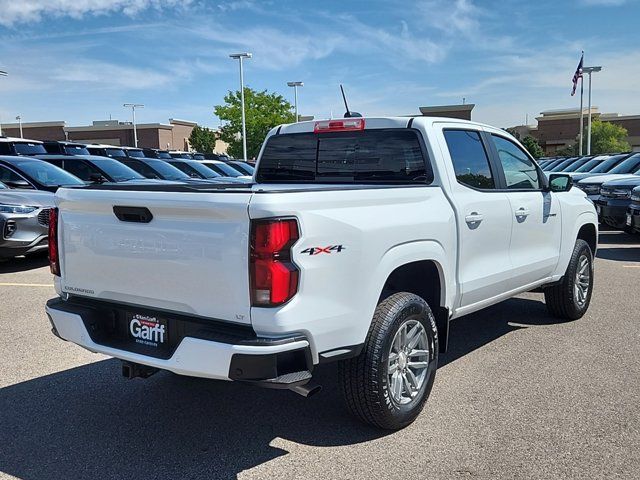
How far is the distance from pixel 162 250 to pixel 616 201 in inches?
448

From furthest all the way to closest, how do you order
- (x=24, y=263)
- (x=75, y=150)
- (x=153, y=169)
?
(x=75, y=150) → (x=153, y=169) → (x=24, y=263)

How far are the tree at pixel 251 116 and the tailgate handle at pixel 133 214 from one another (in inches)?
1856

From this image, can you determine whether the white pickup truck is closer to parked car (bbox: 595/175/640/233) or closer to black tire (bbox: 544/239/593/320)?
black tire (bbox: 544/239/593/320)

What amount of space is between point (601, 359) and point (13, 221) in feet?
26.1

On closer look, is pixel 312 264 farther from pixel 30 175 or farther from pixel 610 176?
pixel 610 176

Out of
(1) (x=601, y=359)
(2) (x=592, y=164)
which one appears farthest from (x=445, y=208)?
(2) (x=592, y=164)

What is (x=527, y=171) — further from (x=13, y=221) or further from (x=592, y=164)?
(x=592, y=164)

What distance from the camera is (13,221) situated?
8.86 meters

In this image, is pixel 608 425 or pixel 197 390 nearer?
pixel 608 425

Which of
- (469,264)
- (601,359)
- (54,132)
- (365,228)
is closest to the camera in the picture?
(365,228)

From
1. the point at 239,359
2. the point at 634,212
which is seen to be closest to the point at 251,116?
the point at 634,212

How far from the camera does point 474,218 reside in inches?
172

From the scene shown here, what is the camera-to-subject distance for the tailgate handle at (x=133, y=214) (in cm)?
325

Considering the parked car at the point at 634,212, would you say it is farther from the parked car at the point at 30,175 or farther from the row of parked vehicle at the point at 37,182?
the parked car at the point at 30,175
